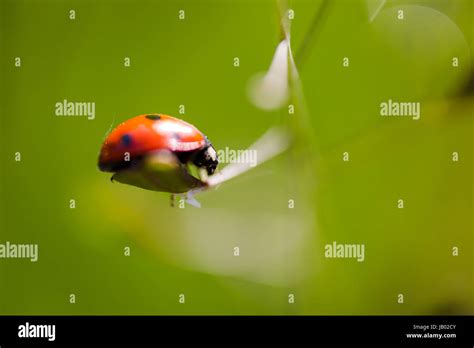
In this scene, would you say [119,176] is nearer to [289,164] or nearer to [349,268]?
[289,164]

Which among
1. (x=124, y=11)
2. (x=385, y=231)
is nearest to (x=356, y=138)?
(x=385, y=231)

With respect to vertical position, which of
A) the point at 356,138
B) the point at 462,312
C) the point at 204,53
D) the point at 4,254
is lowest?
the point at 462,312

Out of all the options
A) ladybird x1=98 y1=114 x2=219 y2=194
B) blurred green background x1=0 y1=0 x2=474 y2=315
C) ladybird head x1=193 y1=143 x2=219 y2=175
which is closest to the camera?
ladybird x1=98 y1=114 x2=219 y2=194

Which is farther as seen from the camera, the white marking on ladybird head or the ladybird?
the white marking on ladybird head
